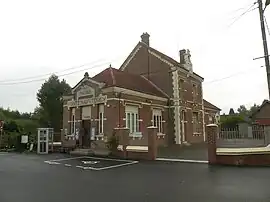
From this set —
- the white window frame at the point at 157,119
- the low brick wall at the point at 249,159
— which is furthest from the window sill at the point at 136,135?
the low brick wall at the point at 249,159

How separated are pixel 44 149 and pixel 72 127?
304cm

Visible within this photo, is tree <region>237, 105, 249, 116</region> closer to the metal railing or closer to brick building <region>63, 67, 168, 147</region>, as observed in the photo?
brick building <region>63, 67, 168, 147</region>

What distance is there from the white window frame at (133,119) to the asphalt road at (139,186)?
1222 cm

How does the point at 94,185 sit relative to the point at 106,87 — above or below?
below

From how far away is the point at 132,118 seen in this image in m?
25.4

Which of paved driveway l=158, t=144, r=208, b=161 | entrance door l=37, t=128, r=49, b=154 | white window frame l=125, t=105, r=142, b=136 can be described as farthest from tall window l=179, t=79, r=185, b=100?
entrance door l=37, t=128, r=49, b=154

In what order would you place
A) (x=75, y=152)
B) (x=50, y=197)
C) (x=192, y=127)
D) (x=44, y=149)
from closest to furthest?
(x=50, y=197), (x=75, y=152), (x=44, y=149), (x=192, y=127)

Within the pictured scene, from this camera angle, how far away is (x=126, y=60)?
34.6 meters

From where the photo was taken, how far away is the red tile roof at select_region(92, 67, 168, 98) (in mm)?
24859

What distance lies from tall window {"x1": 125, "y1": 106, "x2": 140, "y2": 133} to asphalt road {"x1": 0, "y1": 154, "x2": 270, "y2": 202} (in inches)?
483

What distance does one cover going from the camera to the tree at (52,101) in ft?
148

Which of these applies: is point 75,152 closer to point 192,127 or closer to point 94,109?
point 94,109

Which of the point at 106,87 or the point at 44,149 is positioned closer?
the point at 106,87

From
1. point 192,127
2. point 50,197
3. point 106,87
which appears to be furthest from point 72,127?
point 50,197
